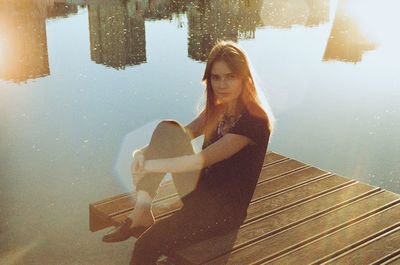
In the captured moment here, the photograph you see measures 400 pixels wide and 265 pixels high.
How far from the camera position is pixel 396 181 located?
7.52 m

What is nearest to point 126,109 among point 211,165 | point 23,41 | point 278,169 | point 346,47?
point 278,169

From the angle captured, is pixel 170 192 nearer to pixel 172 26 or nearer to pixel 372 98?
pixel 372 98

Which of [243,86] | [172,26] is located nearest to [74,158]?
[243,86]

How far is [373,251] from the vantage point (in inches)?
175

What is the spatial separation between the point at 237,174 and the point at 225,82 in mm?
696

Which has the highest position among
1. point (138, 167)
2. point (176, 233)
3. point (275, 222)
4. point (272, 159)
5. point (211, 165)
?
point (211, 165)

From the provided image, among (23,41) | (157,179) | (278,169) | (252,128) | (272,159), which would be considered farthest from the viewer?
(23,41)

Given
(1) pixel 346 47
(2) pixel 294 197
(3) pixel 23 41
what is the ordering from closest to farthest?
(2) pixel 294 197 → (1) pixel 346 47 → (3) pixel 23 41

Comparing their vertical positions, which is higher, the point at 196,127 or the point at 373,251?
the point at 196,127

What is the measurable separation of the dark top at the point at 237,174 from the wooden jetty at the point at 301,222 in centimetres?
31

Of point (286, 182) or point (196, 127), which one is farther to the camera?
point (286, 182)

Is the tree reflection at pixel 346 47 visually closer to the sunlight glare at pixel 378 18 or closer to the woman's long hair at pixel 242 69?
the sunlight glare at pixel 378 18

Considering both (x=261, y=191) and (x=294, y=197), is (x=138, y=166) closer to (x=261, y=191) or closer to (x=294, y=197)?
(x=261, y=191)

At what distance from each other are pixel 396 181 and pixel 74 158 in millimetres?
4326
